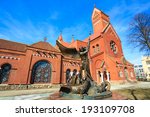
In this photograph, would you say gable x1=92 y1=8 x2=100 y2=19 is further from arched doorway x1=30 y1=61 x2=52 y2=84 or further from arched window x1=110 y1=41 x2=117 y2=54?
Answer: arched doorway x1=30 y1=61 x2=52 y2=84

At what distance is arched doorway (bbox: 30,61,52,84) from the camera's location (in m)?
17.5

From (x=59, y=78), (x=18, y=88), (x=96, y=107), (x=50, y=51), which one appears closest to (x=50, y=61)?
(x=50, y=51)

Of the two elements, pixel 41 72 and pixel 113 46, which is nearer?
pixel 41 72

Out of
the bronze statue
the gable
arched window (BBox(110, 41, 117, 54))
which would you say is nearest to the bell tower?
the gable

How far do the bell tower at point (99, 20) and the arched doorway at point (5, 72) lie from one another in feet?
86.7

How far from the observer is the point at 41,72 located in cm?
1836

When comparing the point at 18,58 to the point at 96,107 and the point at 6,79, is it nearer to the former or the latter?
the point at 6,79

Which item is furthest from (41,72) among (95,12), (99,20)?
(95,12)

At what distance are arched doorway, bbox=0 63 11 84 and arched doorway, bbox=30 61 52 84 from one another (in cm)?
371

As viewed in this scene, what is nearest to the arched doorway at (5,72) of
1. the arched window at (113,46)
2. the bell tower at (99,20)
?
the arched window at (113,46)

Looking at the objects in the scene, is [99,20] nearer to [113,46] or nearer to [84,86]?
[113,46]

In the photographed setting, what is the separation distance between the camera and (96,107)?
145 inches

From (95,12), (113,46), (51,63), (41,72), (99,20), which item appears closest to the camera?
(41,72)

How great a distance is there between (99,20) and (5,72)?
29902 millimetres
